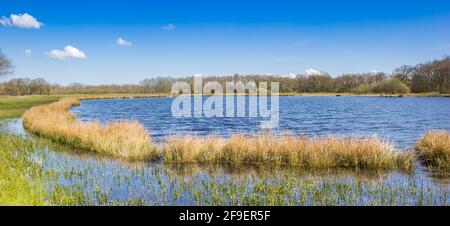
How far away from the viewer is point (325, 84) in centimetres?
14100

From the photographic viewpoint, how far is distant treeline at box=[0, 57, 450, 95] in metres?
107

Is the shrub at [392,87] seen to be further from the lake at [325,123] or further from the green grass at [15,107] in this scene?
the green grass at [15,107]

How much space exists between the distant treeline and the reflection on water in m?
102

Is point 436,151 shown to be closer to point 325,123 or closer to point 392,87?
point 325,123

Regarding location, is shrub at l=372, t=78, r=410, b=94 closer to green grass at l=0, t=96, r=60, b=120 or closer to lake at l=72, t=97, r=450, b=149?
lake at l=72, t=97, r=450, b=149

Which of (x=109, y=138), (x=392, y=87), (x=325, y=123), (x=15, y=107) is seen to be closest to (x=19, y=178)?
(x=109, y=138)

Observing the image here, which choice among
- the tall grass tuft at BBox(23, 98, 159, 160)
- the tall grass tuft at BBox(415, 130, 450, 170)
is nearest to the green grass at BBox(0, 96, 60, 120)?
the tall grass tuft at BBox(23, 98, 159, 160)

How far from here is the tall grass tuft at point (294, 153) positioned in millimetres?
15773

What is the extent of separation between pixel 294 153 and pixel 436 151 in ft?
20.2
